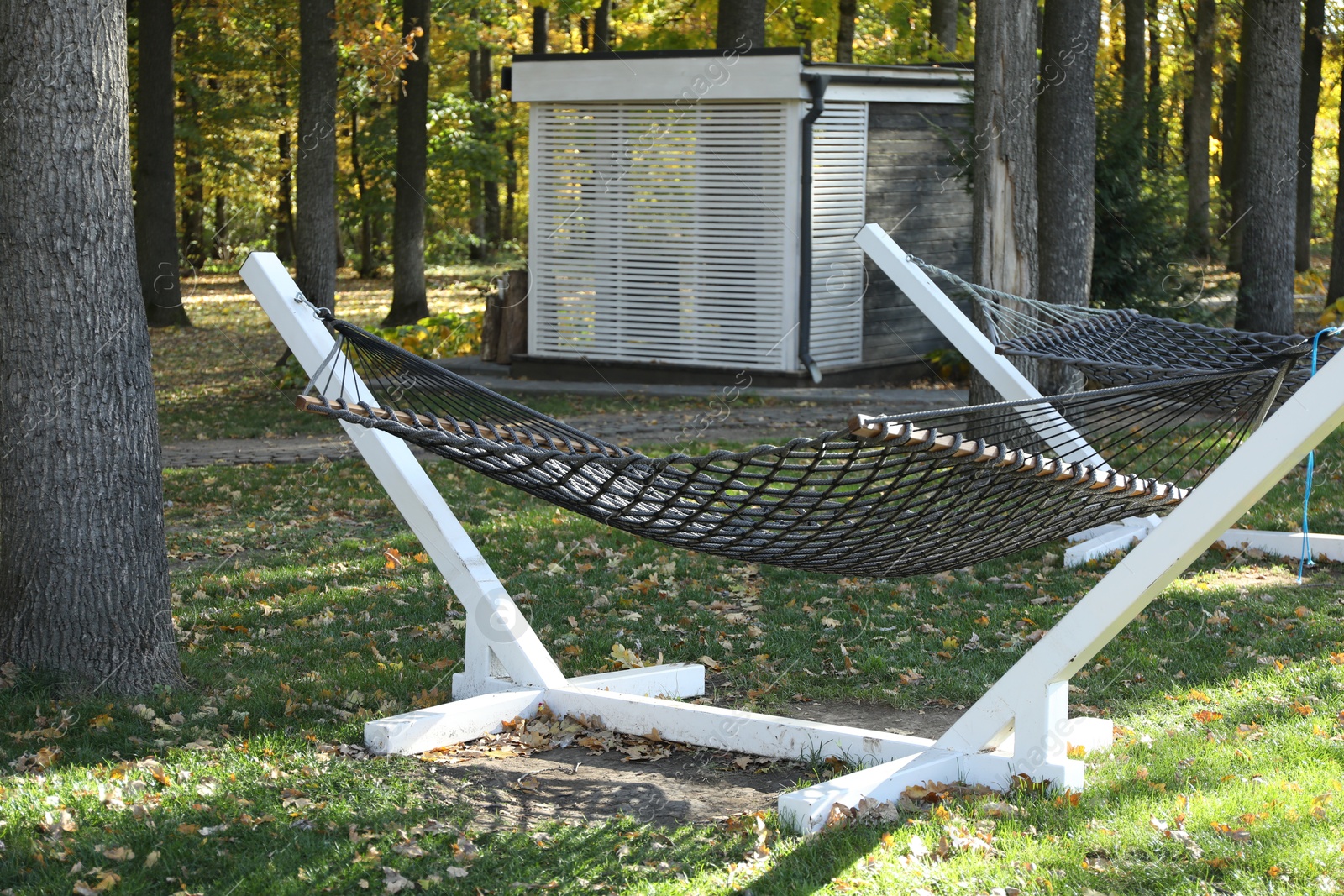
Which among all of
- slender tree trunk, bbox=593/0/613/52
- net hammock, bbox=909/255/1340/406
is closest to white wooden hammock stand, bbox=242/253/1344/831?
net hammock, bbox=909/255/1340/406

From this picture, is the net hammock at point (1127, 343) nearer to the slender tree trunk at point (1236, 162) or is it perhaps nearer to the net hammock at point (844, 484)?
the net hammock at point (844, 484)

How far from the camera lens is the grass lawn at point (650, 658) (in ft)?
10.4

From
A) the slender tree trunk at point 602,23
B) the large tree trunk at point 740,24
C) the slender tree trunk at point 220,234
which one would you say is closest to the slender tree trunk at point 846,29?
the large tree trunk at point 740,24

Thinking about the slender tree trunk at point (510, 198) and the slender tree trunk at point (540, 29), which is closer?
the slender tree trunk at point (540, 29)

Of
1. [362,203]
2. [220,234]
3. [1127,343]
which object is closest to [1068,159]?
[1127,343]

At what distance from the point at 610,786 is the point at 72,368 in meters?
2.20

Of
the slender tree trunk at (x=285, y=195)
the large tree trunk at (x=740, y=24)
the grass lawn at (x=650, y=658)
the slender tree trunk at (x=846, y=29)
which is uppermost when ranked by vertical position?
the slender tree trunk at (x=846, y=29)

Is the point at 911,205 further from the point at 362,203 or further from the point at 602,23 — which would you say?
the point at 362,203

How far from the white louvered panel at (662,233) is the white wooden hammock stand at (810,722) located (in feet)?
28.5

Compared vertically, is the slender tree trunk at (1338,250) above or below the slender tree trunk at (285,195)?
below

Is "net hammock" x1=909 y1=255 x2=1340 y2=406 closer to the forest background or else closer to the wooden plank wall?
the forest background

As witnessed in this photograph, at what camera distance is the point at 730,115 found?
12.9 meters

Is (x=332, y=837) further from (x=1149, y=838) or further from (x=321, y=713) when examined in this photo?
(x=1149, y=838)

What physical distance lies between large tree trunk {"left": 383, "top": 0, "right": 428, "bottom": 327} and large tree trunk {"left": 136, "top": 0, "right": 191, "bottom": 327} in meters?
2.88
